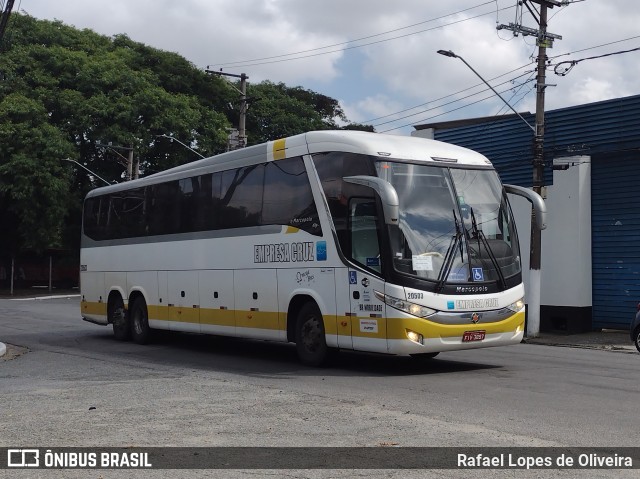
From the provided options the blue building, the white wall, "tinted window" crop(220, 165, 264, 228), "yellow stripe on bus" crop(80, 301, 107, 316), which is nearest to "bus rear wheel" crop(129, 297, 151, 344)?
"yellow stripe on bus" crop(80, 301, 107, 316)

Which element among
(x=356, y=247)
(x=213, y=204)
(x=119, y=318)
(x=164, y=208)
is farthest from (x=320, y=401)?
(x=119, y=318)

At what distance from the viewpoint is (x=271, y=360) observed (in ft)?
52.9

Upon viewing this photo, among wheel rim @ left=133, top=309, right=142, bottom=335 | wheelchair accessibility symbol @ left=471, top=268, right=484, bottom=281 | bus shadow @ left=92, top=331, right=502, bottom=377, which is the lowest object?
bus shadow @ left=92, top=331, right=502, bottom=377

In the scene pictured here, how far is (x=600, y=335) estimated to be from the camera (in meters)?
23.4

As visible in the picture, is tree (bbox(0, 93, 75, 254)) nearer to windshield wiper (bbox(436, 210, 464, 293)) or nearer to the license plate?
windshield wiper (bbox(436, 210, 464, 293))

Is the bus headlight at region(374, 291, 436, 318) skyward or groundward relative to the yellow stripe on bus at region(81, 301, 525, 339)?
skyward

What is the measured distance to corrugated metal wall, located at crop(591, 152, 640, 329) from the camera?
23547mm

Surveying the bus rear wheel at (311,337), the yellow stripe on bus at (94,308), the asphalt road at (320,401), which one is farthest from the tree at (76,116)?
the bus rear wheel at (311,337)

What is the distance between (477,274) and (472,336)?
36.7 inches

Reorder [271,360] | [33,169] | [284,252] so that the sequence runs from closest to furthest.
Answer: [284,252] < [271,360] < [33,169]

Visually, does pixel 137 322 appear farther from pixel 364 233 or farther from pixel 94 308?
pixel 364 233

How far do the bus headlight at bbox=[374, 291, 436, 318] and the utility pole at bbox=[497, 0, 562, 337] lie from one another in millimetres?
10422

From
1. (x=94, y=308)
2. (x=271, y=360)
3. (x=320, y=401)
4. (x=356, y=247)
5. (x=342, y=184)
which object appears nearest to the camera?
(x=320, y=401)

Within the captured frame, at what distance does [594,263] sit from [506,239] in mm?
11720
